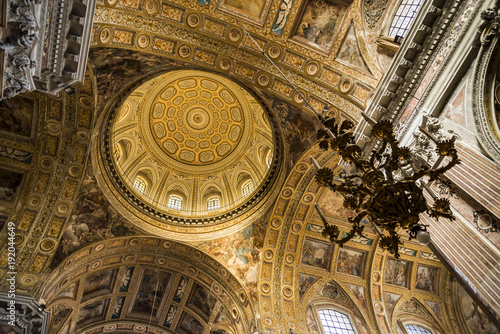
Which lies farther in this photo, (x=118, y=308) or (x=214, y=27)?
(x=118, y=308)

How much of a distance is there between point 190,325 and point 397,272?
1061cm

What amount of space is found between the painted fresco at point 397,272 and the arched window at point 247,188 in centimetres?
761

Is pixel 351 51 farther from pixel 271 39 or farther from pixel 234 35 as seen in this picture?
pixel 234 35

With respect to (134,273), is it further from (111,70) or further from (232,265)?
(111,70)

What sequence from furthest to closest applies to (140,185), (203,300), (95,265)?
1. (140,185)
2. (203,300)
3. (95,265)

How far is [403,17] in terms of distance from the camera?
395 inches

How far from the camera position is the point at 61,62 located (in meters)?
6.47

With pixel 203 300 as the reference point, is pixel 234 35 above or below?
above

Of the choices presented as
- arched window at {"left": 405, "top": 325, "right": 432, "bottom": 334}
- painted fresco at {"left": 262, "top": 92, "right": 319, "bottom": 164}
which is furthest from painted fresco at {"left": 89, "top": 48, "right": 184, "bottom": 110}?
arched window at {"left": 405, "top": 325, "right": 432, "bottom": 334}

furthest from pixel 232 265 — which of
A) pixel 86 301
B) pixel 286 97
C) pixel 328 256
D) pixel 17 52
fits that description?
pixel 17 52

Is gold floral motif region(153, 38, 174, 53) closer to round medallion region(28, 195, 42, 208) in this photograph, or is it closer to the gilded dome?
the gilded dome

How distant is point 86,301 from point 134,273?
226cm

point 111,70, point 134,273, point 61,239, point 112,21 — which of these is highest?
point 112,21

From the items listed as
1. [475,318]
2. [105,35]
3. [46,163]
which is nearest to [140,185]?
[46,163]
